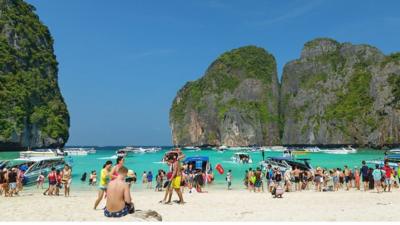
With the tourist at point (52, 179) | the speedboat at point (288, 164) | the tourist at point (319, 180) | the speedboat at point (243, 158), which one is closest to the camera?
the tourist at point (52, 179)

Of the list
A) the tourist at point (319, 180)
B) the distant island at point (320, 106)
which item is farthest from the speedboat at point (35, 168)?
the distant island at point (320, 106)

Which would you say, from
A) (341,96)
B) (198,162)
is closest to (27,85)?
(198,162)

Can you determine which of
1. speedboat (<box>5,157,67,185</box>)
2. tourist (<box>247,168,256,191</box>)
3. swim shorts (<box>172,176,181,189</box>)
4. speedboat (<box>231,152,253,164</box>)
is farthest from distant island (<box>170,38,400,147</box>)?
swim shorts (<box>172,176,181,189</box>)

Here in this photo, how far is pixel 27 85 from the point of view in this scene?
348 ft

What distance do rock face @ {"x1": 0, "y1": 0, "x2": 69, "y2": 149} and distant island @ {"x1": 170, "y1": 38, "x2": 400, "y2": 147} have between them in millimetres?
87849

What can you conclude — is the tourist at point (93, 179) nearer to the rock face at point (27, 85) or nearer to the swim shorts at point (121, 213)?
the swim shorts at point (121, 213)

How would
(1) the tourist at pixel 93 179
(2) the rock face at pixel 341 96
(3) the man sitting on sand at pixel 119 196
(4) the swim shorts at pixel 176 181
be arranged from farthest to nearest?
1. (2) the rock face at pixel 341 96
2. (1) the tourist at pixel 93 179
3. (4) the swim shorts at pixel 176 181
4. (3) the man sitting on sand at pixel 119 196

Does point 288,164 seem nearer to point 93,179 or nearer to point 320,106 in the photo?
point 93,179

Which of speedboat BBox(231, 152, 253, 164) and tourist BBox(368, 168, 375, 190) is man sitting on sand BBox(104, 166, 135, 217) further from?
speedboat BBox(231, 152, 253, 164)

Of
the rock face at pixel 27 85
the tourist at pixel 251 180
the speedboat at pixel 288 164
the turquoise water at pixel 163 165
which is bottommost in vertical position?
the turquoise water at pixel 163 165

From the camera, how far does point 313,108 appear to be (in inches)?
6644

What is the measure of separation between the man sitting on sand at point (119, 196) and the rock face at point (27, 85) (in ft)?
310

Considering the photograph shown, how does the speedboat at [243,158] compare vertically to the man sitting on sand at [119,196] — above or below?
below

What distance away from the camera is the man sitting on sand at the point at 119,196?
9008 millimetres
